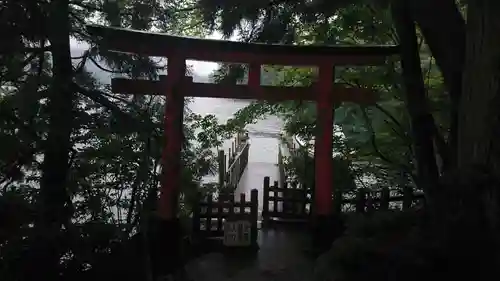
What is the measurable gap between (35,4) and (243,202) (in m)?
3.18

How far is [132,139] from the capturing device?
437 cm

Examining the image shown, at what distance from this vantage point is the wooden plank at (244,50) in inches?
188

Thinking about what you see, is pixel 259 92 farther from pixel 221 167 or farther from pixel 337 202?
pixel 221 167

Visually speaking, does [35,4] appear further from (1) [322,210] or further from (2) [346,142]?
(2) [346,142]

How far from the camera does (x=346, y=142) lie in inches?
285

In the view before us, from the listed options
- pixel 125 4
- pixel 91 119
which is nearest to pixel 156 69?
pixel 125 4

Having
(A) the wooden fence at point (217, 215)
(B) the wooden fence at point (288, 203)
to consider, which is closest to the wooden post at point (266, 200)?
(B) the wooden fence at point (288, 203)

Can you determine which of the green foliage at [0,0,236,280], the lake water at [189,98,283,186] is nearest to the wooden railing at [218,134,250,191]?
the lake water at [189,98,283,186]

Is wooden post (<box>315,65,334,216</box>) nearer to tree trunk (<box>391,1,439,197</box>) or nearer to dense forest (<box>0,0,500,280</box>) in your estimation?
dense forest (<box>0,0,500,280</box>)

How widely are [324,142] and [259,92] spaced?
3.01 feet

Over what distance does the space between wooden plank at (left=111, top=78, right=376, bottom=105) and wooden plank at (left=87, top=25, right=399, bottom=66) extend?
269mm

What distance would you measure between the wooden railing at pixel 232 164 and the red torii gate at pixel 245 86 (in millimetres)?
1640

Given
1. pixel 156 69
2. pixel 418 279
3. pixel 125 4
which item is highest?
pixel 125 4

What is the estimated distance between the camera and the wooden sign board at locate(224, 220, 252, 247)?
19.2 ft
